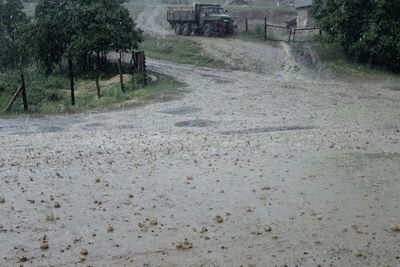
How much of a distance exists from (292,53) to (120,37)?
12.4m

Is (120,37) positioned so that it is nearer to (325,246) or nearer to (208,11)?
(208,11)

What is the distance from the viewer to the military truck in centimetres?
3725

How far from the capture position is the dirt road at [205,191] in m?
5.43

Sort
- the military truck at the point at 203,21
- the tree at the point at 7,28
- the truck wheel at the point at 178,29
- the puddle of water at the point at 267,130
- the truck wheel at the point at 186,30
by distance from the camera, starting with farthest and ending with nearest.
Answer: the truck wheel at the point at 178,29, the truck wheel at the point at 186,30, the military truck at the point at 203,21, the tree at the point at 7,28, the puddle of water at the point at 267,130

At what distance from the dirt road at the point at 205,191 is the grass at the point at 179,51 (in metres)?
15.5

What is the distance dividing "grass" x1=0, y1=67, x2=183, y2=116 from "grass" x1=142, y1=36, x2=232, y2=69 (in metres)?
5.28

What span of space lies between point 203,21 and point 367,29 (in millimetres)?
15817

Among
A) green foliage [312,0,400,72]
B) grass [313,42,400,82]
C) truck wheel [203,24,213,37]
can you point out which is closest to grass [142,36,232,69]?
truck wheel [203,24,213,37]

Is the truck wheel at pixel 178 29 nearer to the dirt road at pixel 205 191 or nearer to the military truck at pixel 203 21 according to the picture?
the military truck at pixel 203 21

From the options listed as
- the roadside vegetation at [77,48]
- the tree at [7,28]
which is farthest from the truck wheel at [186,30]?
the tree at [7,28]

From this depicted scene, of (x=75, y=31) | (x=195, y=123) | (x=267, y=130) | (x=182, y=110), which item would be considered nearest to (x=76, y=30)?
(x=75, y=31)

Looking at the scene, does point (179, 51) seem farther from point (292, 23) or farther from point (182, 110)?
point (292, 23)

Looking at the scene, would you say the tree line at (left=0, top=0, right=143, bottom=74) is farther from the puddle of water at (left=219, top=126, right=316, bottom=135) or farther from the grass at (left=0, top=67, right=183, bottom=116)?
the puddle of water at (left=219, top=126, right=316, bottom=135)

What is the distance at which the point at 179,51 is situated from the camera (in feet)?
111
